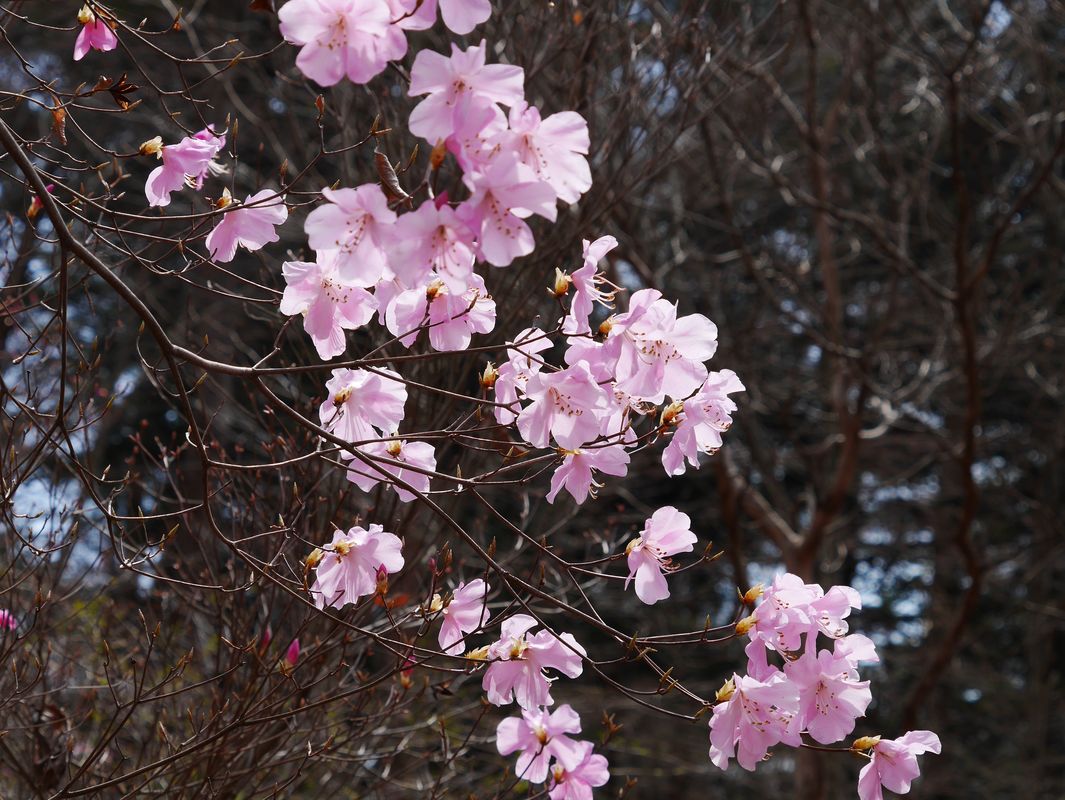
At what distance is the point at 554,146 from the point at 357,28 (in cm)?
31

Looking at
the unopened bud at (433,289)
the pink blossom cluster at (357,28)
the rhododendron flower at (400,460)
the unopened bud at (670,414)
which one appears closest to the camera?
the pink blossom cluster at (357,28)

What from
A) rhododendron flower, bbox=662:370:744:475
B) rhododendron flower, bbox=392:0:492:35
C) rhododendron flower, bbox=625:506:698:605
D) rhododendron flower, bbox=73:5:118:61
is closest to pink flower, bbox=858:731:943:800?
rhododendron flower, bbox=625:506:698:605

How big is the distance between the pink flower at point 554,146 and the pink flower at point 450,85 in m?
0.04

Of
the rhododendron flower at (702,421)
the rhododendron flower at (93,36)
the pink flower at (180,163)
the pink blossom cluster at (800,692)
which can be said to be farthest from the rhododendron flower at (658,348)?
the rhododendron flower at (93,36)

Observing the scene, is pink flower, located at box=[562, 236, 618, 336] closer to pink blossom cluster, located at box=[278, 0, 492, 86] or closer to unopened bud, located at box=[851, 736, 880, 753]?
pink blossom cluster, located at box=[278, 0, 492, 86]

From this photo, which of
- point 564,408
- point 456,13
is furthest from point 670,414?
point 456,13

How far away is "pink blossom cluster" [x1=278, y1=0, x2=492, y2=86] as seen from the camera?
1.37 m

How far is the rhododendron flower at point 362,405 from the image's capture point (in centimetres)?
194

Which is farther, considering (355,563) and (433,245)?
(355,563)

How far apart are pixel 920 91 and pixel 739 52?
145cm

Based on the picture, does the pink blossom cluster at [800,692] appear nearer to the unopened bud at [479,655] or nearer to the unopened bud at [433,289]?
the unopened bud at [479,655]

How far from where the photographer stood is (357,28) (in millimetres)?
1389

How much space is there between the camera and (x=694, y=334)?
5.74 feet

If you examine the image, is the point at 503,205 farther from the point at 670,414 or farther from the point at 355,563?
the point at 355,563
